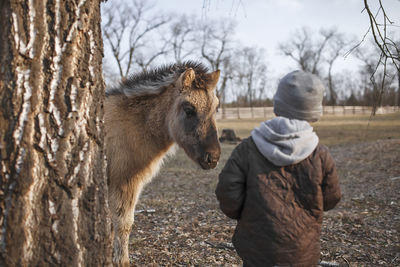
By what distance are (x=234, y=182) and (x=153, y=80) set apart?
7.79 feet

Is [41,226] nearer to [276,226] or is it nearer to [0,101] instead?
[0,101]

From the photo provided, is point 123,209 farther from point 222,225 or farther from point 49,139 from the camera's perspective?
point 222,225

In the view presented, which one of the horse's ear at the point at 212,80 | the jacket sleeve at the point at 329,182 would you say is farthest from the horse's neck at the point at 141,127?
the jacket sleeve at the point at 329,182

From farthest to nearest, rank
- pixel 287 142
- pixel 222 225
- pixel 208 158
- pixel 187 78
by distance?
pixel 222 225 < pixel 187 78 < pixel 208 158 < pixel 287 142

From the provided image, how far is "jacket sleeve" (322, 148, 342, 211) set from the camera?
7.32ft

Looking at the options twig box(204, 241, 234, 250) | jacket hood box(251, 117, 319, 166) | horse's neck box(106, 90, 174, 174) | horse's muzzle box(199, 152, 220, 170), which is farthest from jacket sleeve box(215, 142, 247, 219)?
twig box(204, 241, 234, 250)

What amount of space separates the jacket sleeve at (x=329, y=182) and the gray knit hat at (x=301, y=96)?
0.31 m

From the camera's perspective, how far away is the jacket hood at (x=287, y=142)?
213 cm

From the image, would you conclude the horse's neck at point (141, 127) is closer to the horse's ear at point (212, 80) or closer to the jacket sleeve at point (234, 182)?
the horse's ear at point (212, 80)

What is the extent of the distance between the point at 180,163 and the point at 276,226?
11.5m

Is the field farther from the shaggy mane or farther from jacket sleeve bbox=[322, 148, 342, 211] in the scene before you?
the shaggy mane

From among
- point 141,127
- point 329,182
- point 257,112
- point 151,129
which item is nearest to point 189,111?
point 151,129

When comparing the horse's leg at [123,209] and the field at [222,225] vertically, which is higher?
the horse's leg at [123,209]

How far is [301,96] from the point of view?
2.21m
